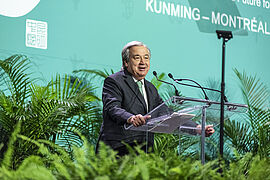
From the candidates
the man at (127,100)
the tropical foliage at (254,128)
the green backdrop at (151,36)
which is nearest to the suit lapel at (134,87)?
the man at (127,100)

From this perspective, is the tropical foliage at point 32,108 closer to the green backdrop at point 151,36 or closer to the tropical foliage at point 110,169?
the green backdrop at point 151,36

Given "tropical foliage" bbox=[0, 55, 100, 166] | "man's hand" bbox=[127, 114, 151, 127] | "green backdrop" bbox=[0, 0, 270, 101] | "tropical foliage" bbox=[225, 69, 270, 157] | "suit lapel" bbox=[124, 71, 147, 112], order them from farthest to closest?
"tropical foliage" bbox=[225, 69, 270, 157], "green backdrop" bbox=[0, 0, 270, 101], "tropical foliage" bbox=[0, 55, 100, 166], "suit lapel" bbox=[124, 71, 147, 112], "man's hand" bbox=[127, 114, 151, 127]

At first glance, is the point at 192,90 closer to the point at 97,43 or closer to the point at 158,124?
the point at 97,43

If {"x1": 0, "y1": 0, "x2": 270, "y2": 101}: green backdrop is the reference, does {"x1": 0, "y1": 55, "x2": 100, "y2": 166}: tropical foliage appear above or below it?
below

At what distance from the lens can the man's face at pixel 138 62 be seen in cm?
334

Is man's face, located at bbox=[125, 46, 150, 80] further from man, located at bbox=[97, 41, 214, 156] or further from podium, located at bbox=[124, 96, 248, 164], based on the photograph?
podium, located at bbox=[124, 96, 248, 164]

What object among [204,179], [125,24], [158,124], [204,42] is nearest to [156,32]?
[125,24]

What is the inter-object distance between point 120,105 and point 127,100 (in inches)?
3.4

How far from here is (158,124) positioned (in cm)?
279

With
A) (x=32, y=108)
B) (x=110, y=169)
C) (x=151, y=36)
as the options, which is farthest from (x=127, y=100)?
(x=151, y=36)

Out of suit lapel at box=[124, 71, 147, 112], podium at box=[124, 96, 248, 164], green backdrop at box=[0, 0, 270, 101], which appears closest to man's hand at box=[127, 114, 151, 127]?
podium at box=[124, 96, 248, 164]

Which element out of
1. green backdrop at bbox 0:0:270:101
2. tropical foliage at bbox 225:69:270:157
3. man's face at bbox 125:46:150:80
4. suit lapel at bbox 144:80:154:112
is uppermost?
green backdrop at bbox 0:0:270:101

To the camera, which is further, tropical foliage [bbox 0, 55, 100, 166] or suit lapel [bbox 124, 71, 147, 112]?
tropical foliage [bbox 0, 55, 100, 166]

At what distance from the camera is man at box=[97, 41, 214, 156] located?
308 cm
